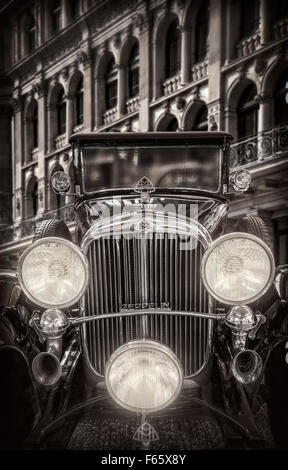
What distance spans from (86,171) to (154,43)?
3690mm

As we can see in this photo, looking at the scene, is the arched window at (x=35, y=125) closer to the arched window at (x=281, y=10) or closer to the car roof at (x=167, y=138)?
the car roof at (x=167, y=138)

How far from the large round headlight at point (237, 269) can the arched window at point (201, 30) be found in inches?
199

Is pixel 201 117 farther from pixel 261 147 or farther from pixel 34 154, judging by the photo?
pixel 34 154

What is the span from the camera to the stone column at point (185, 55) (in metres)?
6.75

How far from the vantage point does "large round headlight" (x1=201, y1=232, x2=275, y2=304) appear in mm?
2334

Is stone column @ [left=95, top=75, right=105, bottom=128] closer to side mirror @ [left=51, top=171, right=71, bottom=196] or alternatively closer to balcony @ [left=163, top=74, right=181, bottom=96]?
balcony @ [left=163, top=74, right=181, bottom=96]

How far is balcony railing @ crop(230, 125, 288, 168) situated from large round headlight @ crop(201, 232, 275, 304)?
14.8 feet

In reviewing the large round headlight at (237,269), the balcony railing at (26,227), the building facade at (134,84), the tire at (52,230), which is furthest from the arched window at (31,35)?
the large round headlight at (237,269)

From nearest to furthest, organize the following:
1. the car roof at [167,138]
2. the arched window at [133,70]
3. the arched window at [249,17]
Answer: the car roof at [167,138] → the arched window at [133,70] → the arched window at [249,17]

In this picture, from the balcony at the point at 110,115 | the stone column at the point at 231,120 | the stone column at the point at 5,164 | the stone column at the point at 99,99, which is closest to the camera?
the stone column at the point at 5,164

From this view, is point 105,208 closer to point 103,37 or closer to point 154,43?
point 103,37

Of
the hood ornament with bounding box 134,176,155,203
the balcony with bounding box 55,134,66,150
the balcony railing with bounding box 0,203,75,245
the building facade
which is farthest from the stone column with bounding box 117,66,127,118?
the hood ornament with bounding box 134,176,155,203
